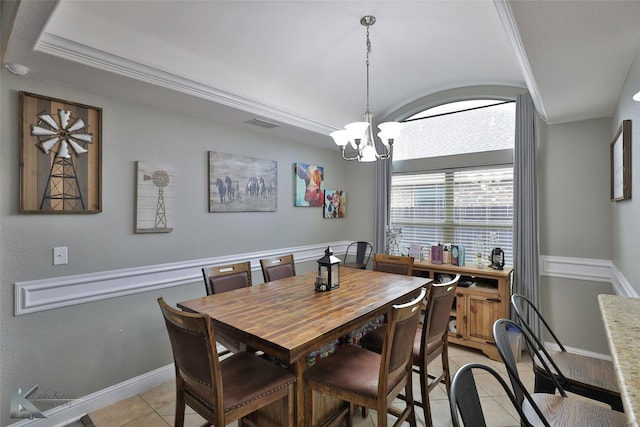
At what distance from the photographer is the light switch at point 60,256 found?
2212 mm

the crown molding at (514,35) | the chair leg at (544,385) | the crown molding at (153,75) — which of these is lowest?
the chair leg at (544,385)

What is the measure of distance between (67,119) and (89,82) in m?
0.32

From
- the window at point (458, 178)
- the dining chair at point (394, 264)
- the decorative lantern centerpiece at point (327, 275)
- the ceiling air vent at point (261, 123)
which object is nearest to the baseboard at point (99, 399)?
the decorative lantern centerpiece at point (327, 275)

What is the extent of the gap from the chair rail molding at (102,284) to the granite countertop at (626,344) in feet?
9.83

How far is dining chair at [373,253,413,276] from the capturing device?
3166 mm

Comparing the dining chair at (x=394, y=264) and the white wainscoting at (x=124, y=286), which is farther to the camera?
the dining chair at (x=394, y=264)

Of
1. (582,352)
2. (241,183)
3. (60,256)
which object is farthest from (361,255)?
(60,256)

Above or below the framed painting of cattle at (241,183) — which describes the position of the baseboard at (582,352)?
below

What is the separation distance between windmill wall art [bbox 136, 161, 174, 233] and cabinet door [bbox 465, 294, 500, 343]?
320 centimetres

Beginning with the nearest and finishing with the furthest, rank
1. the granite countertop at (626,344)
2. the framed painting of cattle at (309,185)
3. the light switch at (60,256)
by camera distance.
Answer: the granite countertop at (626,344), the light switch at (60,256), the framed painting of cattle at (309,185)

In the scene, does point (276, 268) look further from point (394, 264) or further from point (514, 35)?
point (514, 35)

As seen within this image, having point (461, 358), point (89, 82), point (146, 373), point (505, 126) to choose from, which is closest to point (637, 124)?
point (505, 126)

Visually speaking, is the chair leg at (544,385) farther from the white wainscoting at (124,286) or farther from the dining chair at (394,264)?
the dining chair at (394,264)

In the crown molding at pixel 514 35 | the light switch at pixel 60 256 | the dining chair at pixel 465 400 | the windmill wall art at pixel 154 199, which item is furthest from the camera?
the windmill wall art at pixel 154 199
